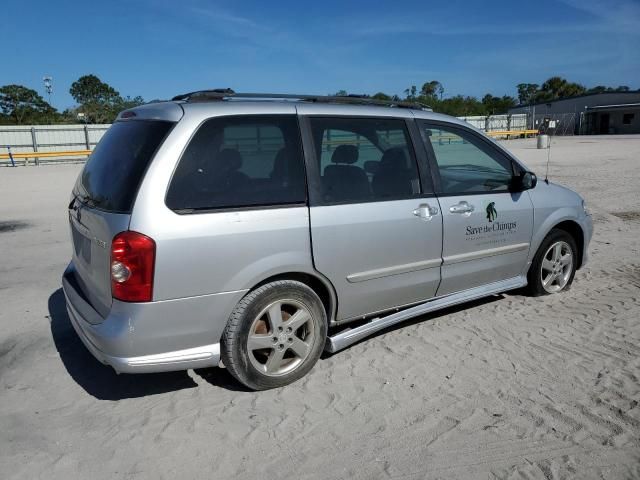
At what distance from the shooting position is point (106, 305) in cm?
329

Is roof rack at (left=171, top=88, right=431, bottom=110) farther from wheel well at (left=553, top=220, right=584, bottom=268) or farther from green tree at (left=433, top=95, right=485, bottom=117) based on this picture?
green tree at (left=433, top=95, right=485, bottom=117)

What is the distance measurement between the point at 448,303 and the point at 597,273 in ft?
8.81

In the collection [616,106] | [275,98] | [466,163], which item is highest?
[616,106]

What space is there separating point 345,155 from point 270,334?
4.63ft

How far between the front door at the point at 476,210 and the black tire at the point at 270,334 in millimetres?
1267

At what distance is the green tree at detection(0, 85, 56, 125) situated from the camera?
60.2m

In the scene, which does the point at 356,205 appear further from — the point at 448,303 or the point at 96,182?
the point at 96,182

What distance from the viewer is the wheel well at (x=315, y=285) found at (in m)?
3.58

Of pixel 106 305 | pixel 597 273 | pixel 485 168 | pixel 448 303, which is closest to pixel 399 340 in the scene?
pixel 448 303

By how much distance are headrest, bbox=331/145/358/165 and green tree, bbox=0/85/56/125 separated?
63954 millimetres

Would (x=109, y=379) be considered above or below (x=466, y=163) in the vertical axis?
below

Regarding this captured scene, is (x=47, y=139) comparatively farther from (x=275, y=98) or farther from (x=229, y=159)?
(x=229, y=159)

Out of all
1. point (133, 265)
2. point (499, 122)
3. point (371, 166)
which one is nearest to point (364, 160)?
point (371, 166)

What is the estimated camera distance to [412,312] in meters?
4.32
